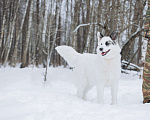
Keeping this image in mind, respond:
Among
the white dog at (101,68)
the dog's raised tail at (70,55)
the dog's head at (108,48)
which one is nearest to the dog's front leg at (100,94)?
the white dog at (101,68)

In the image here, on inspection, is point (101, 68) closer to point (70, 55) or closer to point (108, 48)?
point (108, 48)

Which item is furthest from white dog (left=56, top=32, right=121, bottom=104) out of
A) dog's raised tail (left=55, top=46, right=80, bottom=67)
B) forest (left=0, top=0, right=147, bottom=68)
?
forest (left=0, top=0, right=147, bottom=68)

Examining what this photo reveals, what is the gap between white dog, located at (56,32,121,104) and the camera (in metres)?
3.26

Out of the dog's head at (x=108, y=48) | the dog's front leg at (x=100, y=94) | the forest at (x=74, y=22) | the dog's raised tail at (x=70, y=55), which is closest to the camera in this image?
the dog's head at (x=108, y=48)

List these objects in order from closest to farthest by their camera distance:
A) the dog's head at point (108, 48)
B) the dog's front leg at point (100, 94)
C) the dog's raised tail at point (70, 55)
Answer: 1. the dog's head at point (108, 48)
2. the dog's front leg at point (100, 94)
3. the dog's raised tail at point (70, 55)

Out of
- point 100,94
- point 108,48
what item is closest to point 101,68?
point 108,48

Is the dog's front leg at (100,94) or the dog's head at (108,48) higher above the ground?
the dog's head at (108,48)

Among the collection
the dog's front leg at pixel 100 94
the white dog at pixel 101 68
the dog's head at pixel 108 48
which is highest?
the dog's head at pixel 108 48

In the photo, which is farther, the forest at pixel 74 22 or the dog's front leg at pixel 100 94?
the forest at pixel 74 22

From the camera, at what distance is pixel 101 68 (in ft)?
11.1

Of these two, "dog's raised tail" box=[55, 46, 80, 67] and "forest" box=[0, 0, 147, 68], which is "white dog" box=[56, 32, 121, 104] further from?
"forest" box=[0, 0, 147, 68]

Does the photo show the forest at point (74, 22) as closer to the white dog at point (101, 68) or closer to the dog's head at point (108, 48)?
the white dog at point (101, 68)

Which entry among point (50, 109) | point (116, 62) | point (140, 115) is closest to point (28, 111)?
point (50, 109)

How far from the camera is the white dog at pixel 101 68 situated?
326cm
